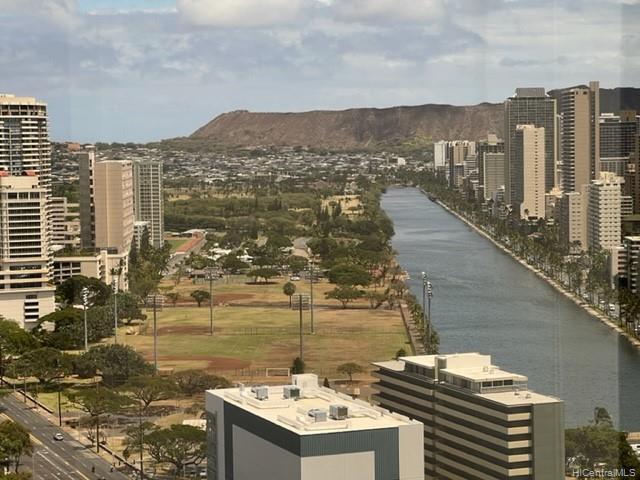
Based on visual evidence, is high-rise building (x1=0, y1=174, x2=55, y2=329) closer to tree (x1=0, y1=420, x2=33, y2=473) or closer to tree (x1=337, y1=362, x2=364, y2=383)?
tree (x1=337, y1=362, x2=364, y2=383)

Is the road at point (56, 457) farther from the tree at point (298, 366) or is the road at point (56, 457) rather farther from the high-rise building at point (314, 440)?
the tree at point (298, 366)

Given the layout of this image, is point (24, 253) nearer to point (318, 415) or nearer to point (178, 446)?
point (178, 446)

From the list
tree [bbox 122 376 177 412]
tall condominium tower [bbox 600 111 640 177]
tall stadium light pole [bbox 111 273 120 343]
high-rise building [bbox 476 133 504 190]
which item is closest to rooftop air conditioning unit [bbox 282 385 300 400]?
tree [bbox 122 376 177 412]

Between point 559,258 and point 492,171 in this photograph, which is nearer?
point 559,258

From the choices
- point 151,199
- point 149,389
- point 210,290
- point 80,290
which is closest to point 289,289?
point 210,290

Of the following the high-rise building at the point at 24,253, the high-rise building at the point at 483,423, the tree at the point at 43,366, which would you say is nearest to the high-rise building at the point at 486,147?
the high-rise building at the point at 24,253

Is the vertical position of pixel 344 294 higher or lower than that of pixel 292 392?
lower
